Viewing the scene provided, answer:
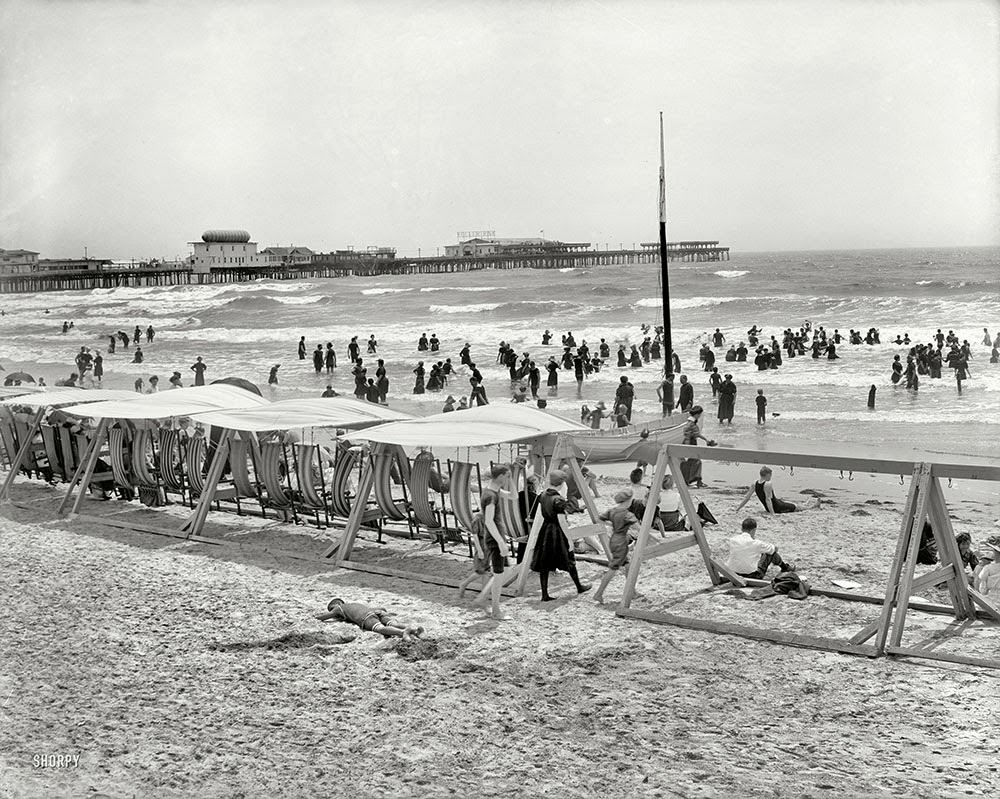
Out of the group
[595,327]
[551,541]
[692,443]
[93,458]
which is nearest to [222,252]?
[595,327]

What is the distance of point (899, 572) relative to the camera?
605 cm

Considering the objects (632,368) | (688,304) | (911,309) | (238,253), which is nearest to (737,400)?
(632,368)

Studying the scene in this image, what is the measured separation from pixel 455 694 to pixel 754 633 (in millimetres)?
1920

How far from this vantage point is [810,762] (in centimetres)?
463

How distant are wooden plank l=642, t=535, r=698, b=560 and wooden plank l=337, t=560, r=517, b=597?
3.30ft

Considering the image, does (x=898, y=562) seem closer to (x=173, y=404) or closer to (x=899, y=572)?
(x=899, y=572)

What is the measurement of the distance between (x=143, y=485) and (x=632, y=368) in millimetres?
23354

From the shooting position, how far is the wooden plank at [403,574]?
767 centimetres

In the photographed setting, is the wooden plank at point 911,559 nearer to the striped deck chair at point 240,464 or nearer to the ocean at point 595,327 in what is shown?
the striped deck chair at point 240,464

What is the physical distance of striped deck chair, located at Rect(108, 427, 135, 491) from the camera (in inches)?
412

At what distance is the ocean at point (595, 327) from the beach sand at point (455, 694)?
12.2 meters

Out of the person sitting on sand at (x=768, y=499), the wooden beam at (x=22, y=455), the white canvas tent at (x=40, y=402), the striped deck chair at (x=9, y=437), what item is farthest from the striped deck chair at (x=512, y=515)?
the striped deck chair at (x=9, y=437)

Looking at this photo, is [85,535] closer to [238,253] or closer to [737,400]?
[737,400]

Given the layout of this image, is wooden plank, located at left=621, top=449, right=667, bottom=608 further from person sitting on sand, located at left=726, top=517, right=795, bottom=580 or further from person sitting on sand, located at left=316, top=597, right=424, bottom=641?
person sitting on sand, located at left=316, top=597, right=424, bottom=641
